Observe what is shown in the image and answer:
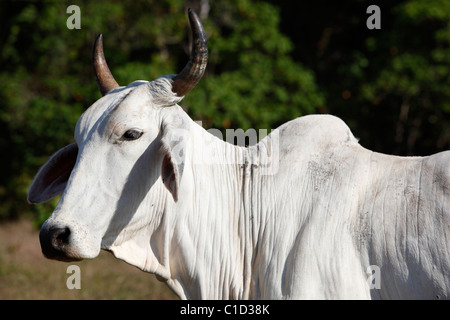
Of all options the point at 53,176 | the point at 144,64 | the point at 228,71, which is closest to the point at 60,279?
the point at 144,64

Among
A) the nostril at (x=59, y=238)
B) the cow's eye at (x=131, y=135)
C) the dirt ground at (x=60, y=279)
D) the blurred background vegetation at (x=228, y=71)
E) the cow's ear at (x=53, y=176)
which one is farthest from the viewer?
the blurred background vegetation at (x=228, y=71)

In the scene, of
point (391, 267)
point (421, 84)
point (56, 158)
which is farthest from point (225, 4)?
point (391, 267)

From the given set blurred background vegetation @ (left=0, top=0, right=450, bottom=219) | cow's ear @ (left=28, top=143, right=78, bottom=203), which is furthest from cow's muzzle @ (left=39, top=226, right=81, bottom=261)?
blurred background vegetation @ (left=0, top=0, right=450, bottom=219)

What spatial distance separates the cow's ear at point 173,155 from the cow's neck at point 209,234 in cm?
11

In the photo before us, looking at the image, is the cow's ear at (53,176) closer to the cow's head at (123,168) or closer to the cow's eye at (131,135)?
the cow's head at (123,168)

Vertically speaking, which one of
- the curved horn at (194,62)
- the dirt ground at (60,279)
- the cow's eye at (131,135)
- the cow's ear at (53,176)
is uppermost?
the curved horn at (194,62)

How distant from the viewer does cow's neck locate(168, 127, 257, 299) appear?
2953mm

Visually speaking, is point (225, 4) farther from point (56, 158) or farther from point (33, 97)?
point (56, 158)

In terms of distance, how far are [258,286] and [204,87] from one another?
6.86 m

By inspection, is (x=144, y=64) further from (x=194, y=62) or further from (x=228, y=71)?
(x=194, y=62)

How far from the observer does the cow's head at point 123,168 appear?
2730mm

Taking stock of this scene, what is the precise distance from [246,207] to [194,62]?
0.75 meters

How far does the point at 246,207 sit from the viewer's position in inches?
121

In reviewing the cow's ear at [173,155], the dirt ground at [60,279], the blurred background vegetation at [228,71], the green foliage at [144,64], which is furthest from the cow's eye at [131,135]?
the green foliage at [144,64]
